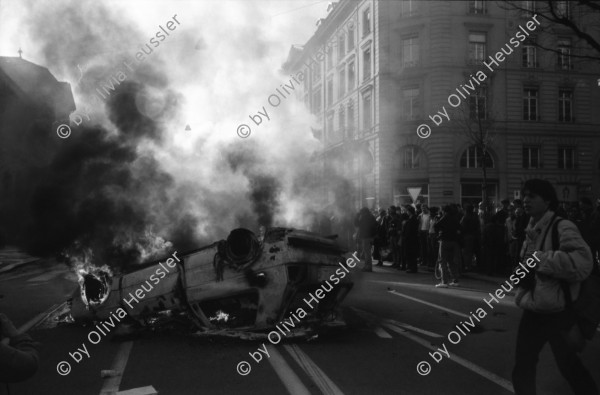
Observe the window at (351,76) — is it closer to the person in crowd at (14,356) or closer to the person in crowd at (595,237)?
the person in crowd at (595,237)

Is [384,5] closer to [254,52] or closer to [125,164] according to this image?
[254,52]

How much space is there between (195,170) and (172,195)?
923 mm

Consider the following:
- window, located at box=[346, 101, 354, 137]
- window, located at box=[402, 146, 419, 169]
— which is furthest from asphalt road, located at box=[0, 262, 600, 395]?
window, located at box=[346, 101, 354, 137]

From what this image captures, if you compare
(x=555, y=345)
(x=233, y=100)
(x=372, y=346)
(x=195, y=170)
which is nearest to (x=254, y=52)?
(x=233, y=100)

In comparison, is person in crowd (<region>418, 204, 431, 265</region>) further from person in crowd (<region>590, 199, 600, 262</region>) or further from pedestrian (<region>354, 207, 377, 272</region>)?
person in crowd (<region>590, 199, 600, 262</region>)

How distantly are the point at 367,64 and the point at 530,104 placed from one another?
11292mm

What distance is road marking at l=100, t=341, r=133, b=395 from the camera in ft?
13.8

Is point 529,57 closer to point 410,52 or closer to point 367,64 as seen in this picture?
point 410,52

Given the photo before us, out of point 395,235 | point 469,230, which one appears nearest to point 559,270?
point 469,230

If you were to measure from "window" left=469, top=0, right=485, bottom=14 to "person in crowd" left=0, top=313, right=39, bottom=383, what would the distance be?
34.3 meters

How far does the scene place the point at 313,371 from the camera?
464cm

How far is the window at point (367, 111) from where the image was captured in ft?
108

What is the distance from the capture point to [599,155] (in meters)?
32.9

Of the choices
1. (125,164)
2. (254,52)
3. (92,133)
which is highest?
(254,52)
